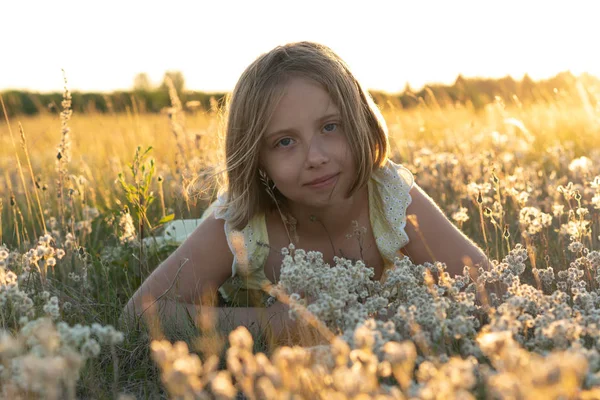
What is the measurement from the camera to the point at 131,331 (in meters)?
3.16

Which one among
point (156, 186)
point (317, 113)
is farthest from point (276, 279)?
point (156, 186)

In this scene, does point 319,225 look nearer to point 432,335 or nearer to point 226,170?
point 226,170

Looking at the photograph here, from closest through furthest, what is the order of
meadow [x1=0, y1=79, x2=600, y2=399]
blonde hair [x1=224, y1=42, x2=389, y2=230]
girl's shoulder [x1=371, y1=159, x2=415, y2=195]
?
meadow [x1=0, y1=79, x2=600, y2=399] < blonde hair [x1=224, y1=42, x2=389, y2=230] < girl's shoulder [x1=371, y1=159, x2=415, y2=195]

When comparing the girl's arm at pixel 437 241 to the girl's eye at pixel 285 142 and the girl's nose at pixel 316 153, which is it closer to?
the girl's nose at pixel 316 153

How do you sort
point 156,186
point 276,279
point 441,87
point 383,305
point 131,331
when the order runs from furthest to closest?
point 441,87, point 156,186, point 276,279, point 131,331, point 383,305

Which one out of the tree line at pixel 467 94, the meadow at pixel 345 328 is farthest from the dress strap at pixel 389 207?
the tree line at pixel 467 94

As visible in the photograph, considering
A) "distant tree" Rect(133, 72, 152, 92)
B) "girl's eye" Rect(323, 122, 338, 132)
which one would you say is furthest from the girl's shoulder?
"distant tree" Rect(133, 72, 152, 92)

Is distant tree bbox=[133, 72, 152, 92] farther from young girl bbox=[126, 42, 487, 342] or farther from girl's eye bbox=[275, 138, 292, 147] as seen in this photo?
girl's eye bbox=[275, 138, 292, 147]

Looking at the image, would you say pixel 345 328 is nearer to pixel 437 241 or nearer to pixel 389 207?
pixel 437 241

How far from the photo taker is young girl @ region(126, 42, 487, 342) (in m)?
3.64

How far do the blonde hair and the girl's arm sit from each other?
1.19 feet

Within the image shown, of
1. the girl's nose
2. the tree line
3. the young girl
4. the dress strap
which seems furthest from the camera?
the tree line

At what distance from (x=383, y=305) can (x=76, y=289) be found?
87.1 inches

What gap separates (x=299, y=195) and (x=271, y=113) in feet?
1.46
